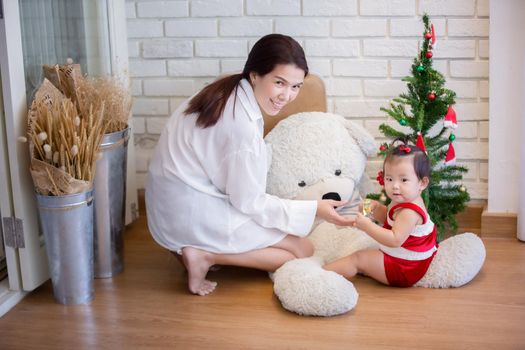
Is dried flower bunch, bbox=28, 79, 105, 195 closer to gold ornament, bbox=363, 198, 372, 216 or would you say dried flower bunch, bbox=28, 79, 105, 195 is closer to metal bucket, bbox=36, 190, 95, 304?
metal bucket, bbox=36, 190, 95, 304

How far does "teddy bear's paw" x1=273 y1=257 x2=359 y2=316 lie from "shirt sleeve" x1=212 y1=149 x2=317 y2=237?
0.61 feet

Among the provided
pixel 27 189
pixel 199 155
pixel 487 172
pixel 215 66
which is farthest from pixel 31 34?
pixel 487 172

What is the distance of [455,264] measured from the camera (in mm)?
2662

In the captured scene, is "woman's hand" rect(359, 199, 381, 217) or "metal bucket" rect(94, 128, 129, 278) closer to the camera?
"woman's hand" rect(359, 199, 381, 217)

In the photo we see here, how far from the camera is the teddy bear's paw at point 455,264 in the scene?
104 inches

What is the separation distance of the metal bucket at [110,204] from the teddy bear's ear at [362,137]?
35.3 inches

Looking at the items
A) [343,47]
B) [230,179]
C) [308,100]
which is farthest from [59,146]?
[343,47]

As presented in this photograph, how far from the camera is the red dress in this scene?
8.48 ft

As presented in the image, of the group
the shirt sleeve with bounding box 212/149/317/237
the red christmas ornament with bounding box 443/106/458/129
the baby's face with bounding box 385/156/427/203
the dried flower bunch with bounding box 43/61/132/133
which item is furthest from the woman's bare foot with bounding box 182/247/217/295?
the red christmas ornament with bounding box 443/106/458/129

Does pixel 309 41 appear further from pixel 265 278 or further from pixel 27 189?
pixel 27 189

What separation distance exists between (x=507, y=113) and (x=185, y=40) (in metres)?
1.42

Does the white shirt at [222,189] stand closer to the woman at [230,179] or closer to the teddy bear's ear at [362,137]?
the woman at [230,179]

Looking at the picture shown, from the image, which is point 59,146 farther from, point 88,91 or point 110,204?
point 110,204

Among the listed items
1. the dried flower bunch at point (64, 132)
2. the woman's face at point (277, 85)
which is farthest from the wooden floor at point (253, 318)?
the woman's face at point (277, 85)
